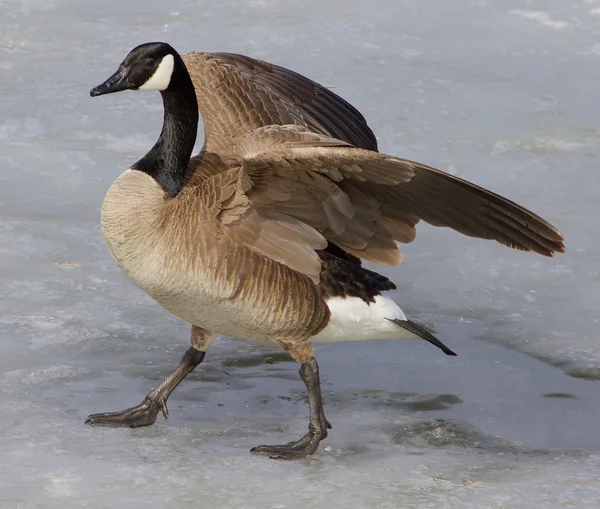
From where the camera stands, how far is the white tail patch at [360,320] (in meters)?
4.84

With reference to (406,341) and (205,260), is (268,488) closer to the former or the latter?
(205,260)

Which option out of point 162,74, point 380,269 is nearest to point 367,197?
point 162,74

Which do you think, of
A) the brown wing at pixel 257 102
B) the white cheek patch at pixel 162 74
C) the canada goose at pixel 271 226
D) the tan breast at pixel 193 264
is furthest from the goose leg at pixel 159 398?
the white cheek patch at pixel 162 74

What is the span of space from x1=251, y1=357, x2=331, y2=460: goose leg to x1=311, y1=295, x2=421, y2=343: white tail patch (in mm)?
187

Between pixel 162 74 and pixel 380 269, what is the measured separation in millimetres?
2317

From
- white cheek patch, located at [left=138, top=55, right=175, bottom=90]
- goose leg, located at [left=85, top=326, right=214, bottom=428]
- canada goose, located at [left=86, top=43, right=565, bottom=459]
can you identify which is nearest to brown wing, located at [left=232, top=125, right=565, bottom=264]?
canada goose, located at [left=86, top=43, right=565, bottom=459]

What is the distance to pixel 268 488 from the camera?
4.11 m

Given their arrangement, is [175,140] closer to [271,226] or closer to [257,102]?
[271,226]

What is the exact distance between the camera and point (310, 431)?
4598mm

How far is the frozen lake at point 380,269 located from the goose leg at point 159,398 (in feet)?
0.23

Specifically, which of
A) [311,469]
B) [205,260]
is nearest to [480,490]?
[311,469]

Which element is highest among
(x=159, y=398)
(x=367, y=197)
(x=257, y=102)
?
(x=257, y=102)

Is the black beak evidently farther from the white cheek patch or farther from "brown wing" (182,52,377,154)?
"brown wing" (182,52,377,154)

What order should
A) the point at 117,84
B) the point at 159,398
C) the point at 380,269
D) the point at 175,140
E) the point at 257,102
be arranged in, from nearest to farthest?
the point at 117,84 < the point at 175,140 < the point at 159,398 < the point at 257,102 < the point at 380,269
